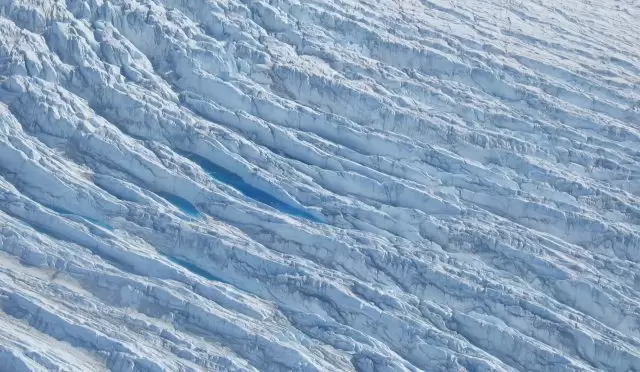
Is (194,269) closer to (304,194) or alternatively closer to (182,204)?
(182,204)

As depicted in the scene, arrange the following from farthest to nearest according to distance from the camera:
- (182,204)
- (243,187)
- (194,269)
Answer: (243,187)
(182,204)
(194,269)

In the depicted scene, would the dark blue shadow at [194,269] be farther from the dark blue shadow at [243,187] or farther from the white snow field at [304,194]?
the dark blue shadow at [243,187]

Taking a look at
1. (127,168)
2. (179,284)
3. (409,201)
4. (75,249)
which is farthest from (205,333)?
(409,201)

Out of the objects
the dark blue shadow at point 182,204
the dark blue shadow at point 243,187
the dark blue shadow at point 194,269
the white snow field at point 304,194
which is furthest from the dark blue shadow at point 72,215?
the dark blue shadow at point 243,187

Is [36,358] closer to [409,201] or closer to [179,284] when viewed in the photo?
[179,284]

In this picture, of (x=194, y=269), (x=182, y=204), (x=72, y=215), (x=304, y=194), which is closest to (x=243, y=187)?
(x=304, y=194)

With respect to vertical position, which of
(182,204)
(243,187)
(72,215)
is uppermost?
(243,187)
